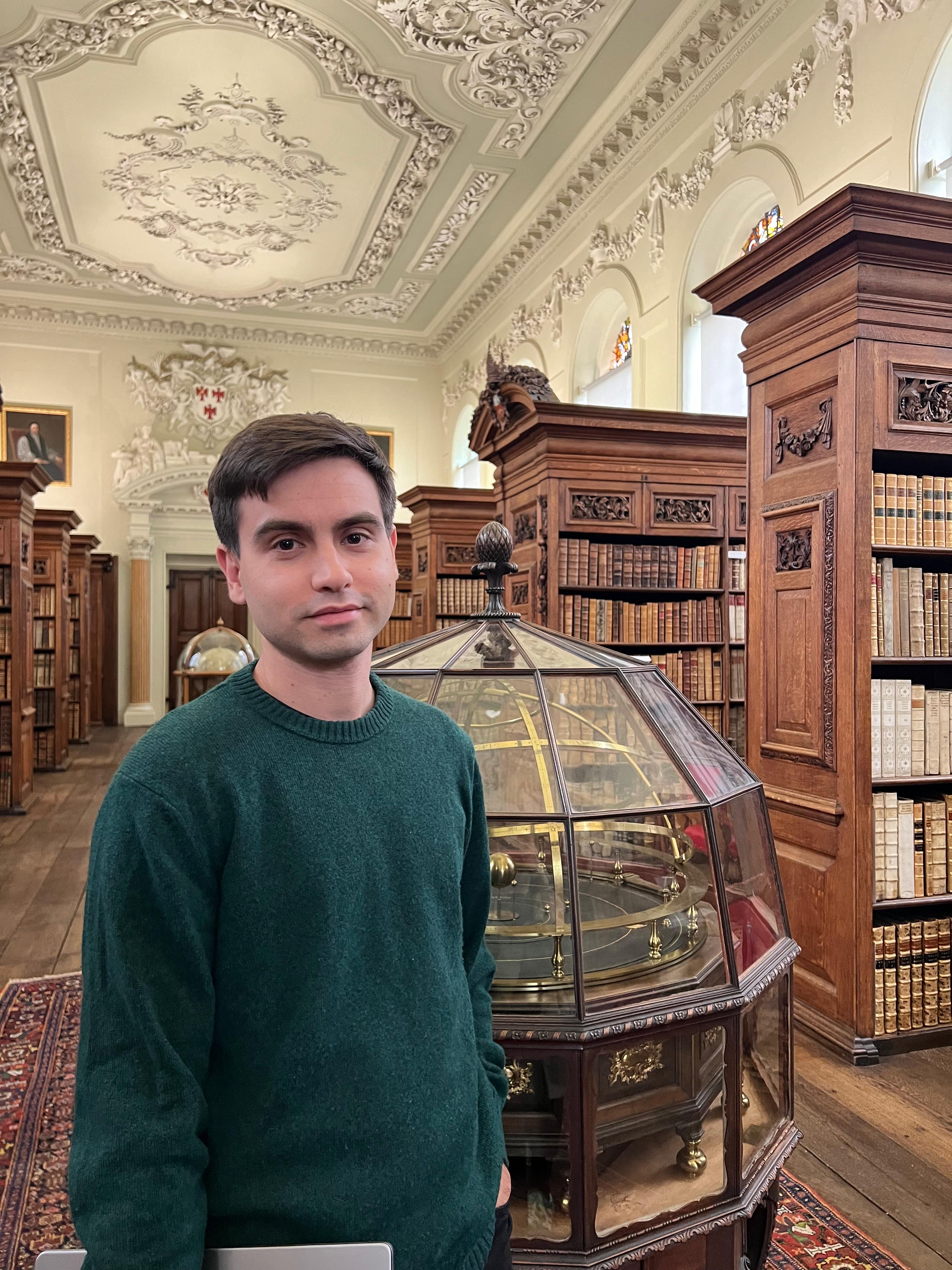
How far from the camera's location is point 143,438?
14.1 m

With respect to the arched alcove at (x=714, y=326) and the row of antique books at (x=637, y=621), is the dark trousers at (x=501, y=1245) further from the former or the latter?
the arched alcove at (x=714, y=326)

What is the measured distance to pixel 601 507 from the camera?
5625 mm

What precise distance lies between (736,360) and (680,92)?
227 cm

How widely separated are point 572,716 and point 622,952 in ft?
1.41

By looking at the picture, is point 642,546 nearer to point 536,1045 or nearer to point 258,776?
point 536,1045

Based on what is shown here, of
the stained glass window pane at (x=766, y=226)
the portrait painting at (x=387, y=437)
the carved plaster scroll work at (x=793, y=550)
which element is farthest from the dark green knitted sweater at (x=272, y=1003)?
the portrait painting at (x=387, y=437)

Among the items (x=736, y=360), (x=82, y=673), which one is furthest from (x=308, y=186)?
(x=82, y=673)

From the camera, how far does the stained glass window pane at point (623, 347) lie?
9.05 meters

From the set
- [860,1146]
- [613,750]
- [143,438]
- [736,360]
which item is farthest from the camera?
[143,438]

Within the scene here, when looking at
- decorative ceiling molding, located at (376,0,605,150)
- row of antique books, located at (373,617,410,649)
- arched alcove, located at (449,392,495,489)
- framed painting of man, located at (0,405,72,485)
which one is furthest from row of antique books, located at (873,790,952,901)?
framed painting of man, located at (0,405,72,485)

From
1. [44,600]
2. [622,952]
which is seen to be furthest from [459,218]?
[622,952]

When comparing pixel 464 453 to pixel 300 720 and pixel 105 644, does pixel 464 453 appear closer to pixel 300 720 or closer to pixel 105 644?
pixel 105 644

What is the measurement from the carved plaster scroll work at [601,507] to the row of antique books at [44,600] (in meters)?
6.86

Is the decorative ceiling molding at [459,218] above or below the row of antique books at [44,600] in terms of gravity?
above
